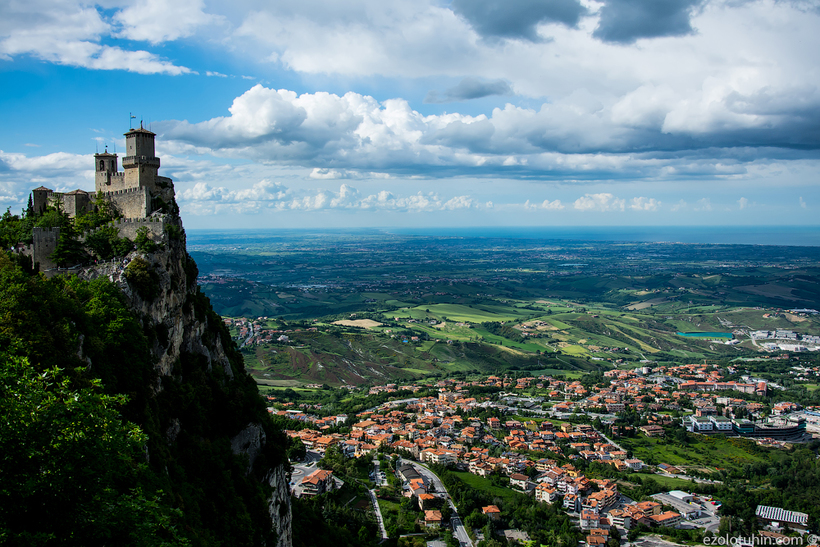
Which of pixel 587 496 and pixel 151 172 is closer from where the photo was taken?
pixel 151 172

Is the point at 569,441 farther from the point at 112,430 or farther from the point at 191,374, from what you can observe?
the point at 112,430

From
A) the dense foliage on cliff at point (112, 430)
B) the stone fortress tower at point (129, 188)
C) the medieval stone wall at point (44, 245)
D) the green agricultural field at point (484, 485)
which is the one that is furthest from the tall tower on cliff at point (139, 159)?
the green agricultural field at point (484, 485)

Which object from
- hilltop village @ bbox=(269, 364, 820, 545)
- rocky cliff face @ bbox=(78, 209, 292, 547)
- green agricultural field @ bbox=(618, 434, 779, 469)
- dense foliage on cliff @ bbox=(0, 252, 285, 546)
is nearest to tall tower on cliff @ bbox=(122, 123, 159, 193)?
rocky cliff face @ bbox=(78, 209, 292, 547)

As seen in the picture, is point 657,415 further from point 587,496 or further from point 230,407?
point 230,407

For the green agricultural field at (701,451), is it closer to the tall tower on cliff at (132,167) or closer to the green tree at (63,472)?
the tall tower on cliff at (132,167)

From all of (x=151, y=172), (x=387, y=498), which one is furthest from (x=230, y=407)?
(x=387, y=498)

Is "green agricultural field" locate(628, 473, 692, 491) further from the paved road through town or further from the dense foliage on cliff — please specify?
the dense foliage on cliff
